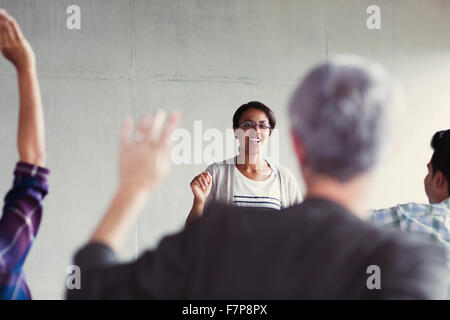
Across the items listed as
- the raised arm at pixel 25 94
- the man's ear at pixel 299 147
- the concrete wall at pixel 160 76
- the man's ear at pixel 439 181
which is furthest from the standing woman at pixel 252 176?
the man's ear at pixel 299 147

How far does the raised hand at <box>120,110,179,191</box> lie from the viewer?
0.75 meters

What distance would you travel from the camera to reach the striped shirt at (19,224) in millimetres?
951

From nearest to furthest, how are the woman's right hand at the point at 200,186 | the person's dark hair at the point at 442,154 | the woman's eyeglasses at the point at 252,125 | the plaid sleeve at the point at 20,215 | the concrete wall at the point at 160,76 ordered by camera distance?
the plaid sleeve at the point at 20,215 < the person's dark hair at the point at 442,154 < the woman's right hand at the point at 200,186 < the woman's eyeglasses at the point at 252,125 < the concrete wall at the point at 160,76

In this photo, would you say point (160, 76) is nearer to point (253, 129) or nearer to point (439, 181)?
A: point (253, 129)

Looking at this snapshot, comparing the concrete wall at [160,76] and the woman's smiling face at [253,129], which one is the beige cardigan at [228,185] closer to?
A: the woman's smiling face at [253,129]

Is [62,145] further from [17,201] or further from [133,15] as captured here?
[17,201]

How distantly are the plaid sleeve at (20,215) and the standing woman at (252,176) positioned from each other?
1893 millimetres

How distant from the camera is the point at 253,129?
3068mm

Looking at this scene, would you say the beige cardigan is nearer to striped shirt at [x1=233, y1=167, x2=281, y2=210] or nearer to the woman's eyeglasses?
striped shirt at [x1=233, y1=167, x2=281, y2=210]

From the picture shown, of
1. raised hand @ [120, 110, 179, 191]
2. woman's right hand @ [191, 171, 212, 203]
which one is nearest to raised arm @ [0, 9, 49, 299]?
raised hand @ [120, 110, 179, 191]

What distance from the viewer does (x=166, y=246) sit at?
0.75 m

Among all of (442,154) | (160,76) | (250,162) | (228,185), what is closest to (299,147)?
(442,154)
